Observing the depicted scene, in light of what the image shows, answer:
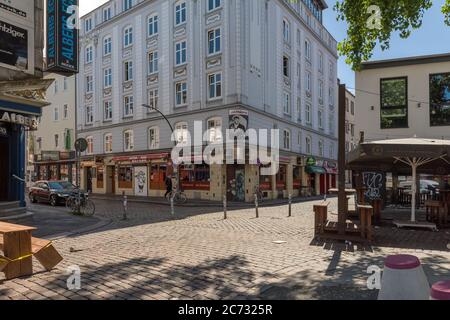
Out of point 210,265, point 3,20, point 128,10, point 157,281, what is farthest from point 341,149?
point 128,10

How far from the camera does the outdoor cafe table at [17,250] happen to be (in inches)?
227

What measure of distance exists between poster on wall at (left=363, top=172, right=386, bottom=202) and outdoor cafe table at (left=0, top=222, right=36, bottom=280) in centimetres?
1581

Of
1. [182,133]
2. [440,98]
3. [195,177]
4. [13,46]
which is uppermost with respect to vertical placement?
[13,46]

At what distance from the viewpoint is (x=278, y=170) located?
29.0m

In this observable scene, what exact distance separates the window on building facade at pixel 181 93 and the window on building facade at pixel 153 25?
5430 millimetres

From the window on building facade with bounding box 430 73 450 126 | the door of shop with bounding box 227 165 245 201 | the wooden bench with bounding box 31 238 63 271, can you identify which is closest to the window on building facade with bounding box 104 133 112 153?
the door of shop with bounding box 227 165 245 201

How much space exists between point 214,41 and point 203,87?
10.9ft

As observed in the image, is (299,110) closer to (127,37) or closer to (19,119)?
(127,37)

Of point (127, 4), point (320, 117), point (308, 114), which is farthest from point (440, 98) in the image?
point (127, 4)

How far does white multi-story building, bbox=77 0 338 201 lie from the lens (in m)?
25.7

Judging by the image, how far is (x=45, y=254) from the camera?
629 centimetres

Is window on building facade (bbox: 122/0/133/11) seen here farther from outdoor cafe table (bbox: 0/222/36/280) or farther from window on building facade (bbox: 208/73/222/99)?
outdoor cafe table (bbox: 0/222/36/280)
